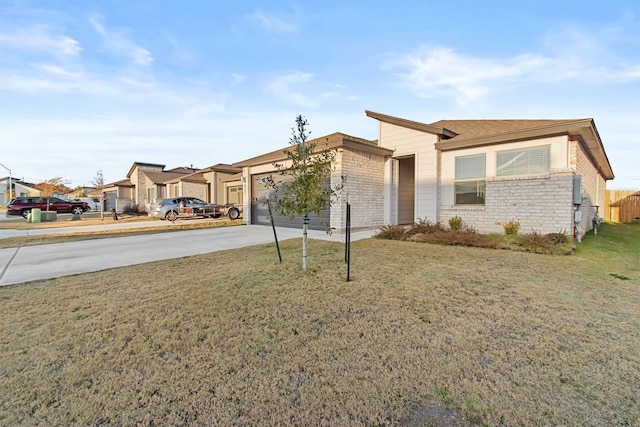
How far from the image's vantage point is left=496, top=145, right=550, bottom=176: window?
8891 mm

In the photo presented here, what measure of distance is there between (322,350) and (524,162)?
9670 mm

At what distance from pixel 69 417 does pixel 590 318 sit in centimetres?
485

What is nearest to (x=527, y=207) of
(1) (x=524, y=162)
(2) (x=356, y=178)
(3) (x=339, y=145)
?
(1) (x=524, y=162)

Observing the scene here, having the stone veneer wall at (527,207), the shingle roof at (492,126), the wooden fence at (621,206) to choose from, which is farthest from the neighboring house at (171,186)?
the wooden fence at (621,206)

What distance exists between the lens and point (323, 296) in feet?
13.3

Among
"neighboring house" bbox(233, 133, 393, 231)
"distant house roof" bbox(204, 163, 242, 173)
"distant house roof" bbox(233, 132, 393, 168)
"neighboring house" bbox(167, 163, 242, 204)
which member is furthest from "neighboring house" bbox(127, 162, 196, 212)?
"neighboring house" bbox(233, 133, 393, 231)

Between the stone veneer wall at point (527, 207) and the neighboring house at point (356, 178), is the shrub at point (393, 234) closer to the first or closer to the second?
the neighboring house at point (356, 178)

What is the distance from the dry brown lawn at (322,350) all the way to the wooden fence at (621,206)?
22.0m

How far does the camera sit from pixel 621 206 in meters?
20.2

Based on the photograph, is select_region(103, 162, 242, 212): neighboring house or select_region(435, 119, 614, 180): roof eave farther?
select_region(103, 162, 242, 212): neighboring house

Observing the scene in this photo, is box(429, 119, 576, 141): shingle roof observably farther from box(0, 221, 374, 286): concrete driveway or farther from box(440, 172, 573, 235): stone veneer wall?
box(0, 221, 374, 286): concrete driveway

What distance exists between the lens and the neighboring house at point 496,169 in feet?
28.0

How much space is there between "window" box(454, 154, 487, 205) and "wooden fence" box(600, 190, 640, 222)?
16.1 m

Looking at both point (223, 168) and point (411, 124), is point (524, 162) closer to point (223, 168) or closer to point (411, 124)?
Result: point (411, 124)
